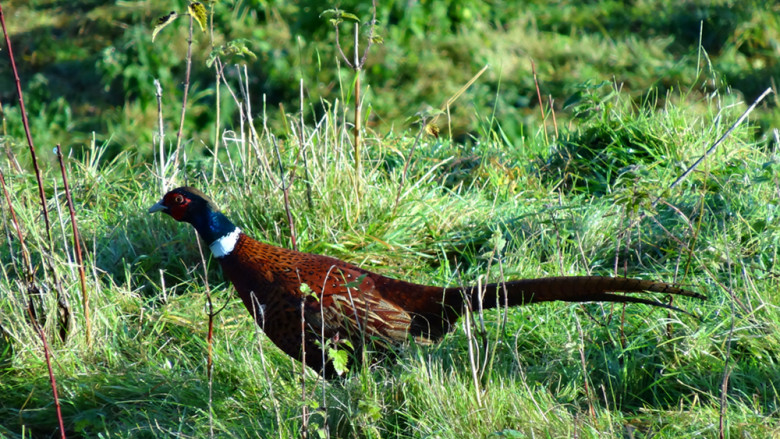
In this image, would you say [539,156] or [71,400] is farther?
[539,156]

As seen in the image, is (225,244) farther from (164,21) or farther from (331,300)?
(164,21)

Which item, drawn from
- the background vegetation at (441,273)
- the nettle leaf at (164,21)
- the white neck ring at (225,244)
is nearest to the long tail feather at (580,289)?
the background vegetation at (441,273)

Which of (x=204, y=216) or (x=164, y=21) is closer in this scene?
(x=164, y=21)

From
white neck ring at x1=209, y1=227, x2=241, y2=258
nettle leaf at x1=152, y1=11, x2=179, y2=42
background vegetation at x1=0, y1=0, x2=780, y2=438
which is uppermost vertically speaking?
nettle leaf at x1=152, y1=11, x2=179, y2=42

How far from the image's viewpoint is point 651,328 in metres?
2.74

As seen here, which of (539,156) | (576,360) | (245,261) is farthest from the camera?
(539,156)

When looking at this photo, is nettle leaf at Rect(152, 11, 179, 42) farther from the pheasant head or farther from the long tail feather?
the long tail feather

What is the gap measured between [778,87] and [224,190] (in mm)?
4346

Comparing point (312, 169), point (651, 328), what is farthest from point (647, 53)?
point (651, 328)

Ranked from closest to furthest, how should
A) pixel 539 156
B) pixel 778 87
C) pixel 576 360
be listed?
pixel 576 360
pixel 539 156
pixel 778 87

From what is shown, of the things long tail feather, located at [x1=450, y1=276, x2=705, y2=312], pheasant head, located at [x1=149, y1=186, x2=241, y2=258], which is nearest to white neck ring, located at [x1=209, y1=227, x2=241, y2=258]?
pheasant head, located at [x1=149, y1=186, x2=241, y2=258]

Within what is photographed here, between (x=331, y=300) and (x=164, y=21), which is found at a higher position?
(x=164, y=21)

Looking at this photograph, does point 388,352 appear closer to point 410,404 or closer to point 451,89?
point 410,404

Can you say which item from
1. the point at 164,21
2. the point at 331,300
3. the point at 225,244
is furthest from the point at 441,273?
the point at 164,21
